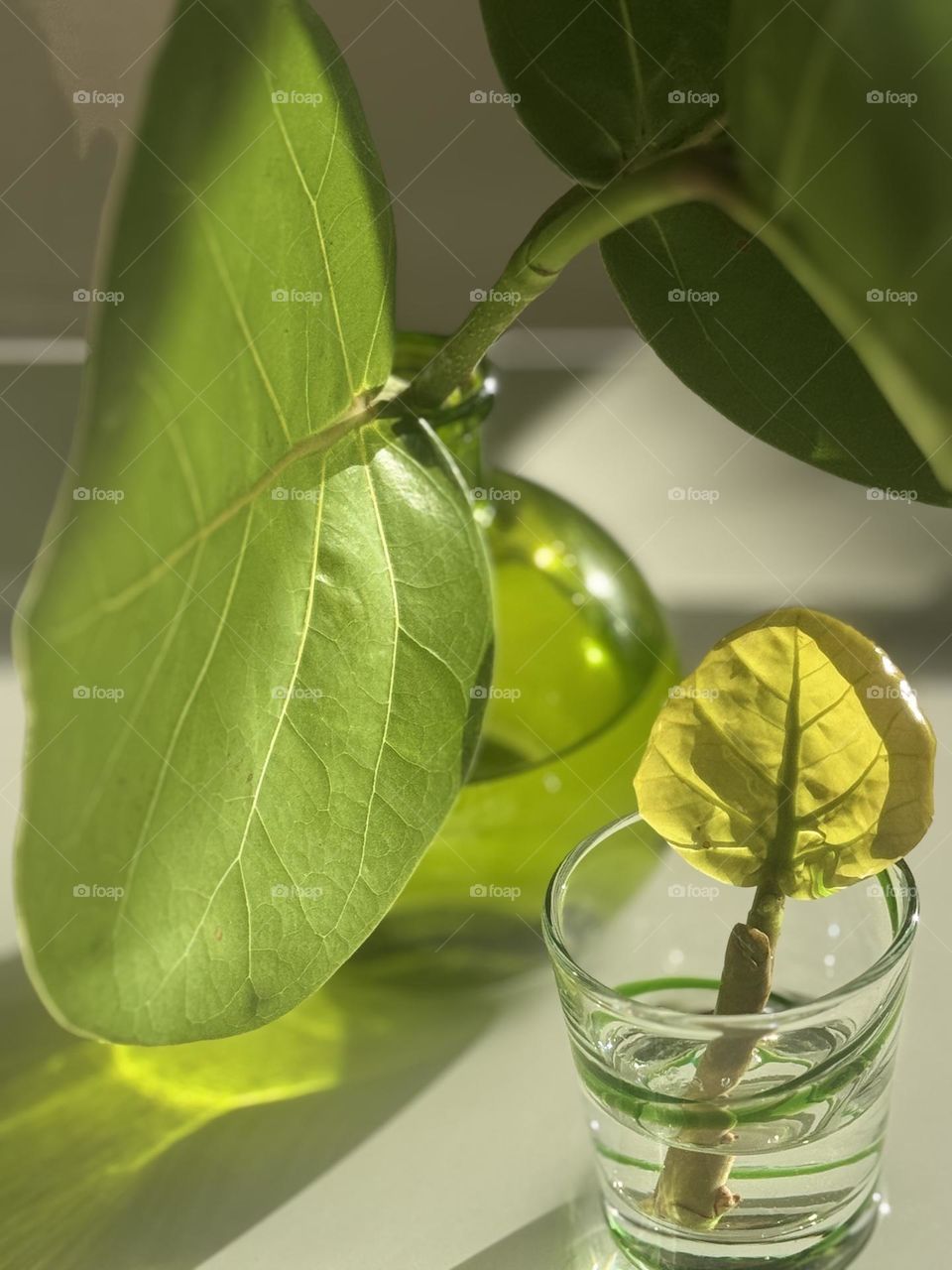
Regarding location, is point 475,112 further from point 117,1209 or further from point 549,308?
point 117,1209

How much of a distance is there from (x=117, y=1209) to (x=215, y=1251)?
0.03m

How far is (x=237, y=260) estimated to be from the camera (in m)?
0.21

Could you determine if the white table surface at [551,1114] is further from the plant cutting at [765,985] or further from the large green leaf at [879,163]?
the large green leaf at [879,163]

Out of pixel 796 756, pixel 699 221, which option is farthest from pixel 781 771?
pixel 699 221

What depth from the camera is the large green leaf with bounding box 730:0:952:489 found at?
0.57 ft

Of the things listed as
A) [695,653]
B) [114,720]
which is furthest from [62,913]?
[695,653]

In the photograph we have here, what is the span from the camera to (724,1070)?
247 millimetres

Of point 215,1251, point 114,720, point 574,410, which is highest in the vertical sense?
point 574,410

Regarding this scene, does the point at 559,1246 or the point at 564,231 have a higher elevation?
the point at 564,231

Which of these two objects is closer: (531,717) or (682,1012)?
(682,1012)

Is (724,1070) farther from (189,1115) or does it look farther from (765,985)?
(189,1115)

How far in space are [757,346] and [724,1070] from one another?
0.13 meters

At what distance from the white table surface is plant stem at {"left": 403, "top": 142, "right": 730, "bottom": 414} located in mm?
161

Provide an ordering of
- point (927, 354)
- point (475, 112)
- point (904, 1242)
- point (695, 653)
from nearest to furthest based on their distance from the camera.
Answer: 1. point (927, 354)
2. point (904, 1242)
3. point (695, 653)
4. point (475, 112)
